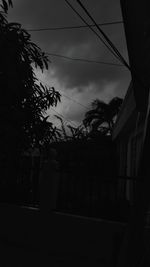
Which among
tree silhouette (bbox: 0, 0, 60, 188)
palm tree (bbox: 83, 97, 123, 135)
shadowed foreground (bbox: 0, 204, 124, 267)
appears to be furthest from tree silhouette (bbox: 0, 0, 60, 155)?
palm tree (bbox: 83, 97, 123, 135)

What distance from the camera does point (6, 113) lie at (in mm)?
7516

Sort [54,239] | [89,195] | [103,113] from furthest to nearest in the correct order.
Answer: [103,113]
[89,195]
[54,239]

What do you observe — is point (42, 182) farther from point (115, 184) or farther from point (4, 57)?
point (4, 57)

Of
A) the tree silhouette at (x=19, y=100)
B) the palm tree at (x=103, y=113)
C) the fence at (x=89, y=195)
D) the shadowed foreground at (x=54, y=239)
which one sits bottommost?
the shadowed foreground at (x=54, y=239)

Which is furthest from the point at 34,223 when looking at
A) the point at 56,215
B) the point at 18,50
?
the point at 18,50

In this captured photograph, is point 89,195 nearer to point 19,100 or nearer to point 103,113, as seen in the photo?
point 19,100

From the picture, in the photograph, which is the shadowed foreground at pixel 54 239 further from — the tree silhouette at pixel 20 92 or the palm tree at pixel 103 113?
the palm tree at pixel 103 113

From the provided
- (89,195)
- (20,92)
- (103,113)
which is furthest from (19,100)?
(103,113)

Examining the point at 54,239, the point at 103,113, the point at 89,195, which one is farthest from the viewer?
the point at 103,113

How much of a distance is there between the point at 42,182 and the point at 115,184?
3.62ft

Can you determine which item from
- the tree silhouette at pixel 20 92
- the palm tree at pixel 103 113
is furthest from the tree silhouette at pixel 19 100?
the palm tree at pixel 103 113

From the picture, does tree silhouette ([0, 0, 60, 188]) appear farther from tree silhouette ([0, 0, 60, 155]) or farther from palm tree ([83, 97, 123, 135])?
palm tree ([83, 97, 123, 135])

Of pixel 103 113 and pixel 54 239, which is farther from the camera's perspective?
pixel 103 113

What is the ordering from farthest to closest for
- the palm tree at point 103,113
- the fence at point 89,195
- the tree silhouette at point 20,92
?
the palm tree at point 103,113 → the fence at point 89,195 → the tree silhouette at point 20,92
